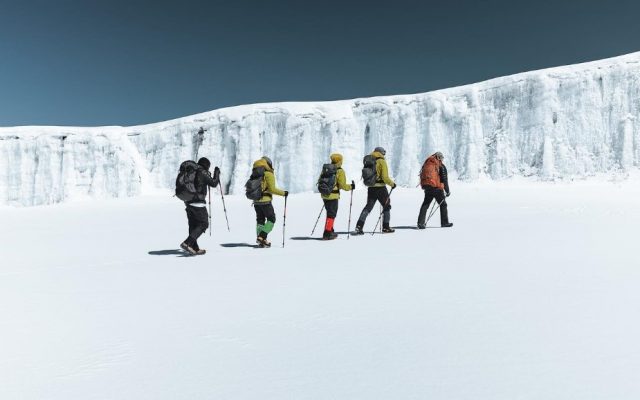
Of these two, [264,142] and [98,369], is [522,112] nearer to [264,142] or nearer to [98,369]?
[264,142]

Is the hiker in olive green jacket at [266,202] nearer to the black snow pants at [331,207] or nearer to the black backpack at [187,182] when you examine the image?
the black backpack at [187,182]

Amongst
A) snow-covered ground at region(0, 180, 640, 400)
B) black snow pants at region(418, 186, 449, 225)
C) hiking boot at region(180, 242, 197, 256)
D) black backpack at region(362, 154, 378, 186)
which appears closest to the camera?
A: snow-covered ground at region(0, 180, 640, 400)

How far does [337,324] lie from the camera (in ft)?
11.9

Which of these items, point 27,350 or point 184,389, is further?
point 27,350

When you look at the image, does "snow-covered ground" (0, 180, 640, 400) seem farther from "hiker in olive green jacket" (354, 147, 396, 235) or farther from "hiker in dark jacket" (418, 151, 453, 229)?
"hiker in dark jacket" (418, 151, 453, 229)

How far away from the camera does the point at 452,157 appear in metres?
37.7

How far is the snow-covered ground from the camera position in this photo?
257cm

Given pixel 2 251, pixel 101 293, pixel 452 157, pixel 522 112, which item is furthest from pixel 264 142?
pixel 101 293

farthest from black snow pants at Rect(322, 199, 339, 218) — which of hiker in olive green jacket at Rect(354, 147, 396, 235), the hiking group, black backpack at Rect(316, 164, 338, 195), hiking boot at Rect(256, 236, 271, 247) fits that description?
hiking boot at Rect(256, 236, 271, 247)

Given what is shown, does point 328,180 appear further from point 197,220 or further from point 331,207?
point 197,220

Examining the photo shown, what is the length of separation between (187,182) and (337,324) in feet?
15.8

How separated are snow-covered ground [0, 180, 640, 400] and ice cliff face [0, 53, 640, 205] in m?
28.5

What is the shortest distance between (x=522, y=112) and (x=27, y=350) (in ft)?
121

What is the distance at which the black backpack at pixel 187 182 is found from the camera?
7656 millimetres
